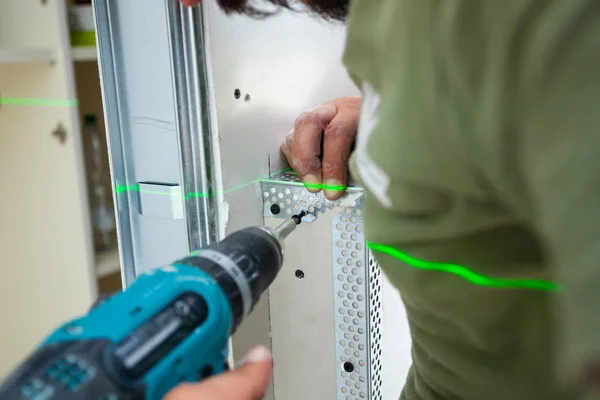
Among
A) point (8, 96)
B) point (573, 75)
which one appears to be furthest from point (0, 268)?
point (573, 75)

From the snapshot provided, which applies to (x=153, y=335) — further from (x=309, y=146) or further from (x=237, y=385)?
(x=309, y=146)

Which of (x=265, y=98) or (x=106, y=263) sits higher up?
(x=265, y=98)

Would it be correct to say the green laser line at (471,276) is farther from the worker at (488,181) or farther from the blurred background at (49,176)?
the blurred background at (49,176)

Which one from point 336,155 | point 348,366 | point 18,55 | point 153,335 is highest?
point 18,55

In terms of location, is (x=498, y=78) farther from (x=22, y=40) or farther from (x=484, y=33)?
(x=22, y=40)

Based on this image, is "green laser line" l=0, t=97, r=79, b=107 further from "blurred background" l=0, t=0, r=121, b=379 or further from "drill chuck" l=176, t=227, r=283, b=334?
"drill chuck" l=176, t=227, r=283, b=334

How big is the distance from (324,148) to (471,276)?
13.7 inches

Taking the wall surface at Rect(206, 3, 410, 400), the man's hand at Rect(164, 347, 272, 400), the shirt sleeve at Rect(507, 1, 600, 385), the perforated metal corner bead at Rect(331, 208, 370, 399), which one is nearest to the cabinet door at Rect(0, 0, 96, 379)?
the wall surface at Rect(206, 3, 410, 400)

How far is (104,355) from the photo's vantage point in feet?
1.23

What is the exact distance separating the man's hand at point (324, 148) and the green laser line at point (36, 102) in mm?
448

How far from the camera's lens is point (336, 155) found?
628 mm

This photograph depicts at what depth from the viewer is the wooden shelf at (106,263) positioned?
1.03 meters

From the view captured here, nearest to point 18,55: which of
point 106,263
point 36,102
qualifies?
point 36,102

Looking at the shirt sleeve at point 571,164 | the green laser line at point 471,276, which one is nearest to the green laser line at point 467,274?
the green laser line at point 471,276
